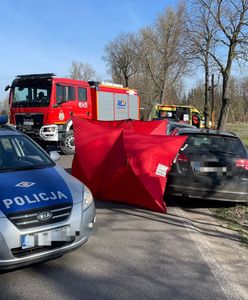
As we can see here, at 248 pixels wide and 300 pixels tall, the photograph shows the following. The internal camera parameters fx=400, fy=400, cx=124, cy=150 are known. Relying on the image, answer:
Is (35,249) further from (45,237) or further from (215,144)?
(215,144)

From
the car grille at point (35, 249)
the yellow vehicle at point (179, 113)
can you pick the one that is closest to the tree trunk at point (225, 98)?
the yellow vehicle at point (179, 113)

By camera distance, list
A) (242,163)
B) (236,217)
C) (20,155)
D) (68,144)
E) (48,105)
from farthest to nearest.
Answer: (68,144) → (48,105) → (242,163) → (236,217) → (20,155)

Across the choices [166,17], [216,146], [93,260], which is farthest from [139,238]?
[166,17]

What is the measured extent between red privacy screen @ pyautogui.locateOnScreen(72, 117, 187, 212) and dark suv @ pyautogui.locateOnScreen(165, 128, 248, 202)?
23 cm

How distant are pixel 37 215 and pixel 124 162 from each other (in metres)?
3.33

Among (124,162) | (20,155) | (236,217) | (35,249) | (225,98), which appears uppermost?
(225,98)

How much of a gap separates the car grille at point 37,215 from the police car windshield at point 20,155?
42.3 inches

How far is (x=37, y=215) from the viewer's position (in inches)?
161

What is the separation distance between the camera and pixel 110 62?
61469mm

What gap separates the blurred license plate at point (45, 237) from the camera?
3953 mm

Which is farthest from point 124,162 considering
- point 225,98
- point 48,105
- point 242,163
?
point 225,98

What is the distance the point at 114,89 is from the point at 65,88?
13.7 feet

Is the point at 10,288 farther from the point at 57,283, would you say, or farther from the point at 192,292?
the point at 192,292

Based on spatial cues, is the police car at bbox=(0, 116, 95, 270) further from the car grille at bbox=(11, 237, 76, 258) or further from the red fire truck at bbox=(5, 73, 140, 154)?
the red fire truck at bbox=(5, 73, 140, 154)
